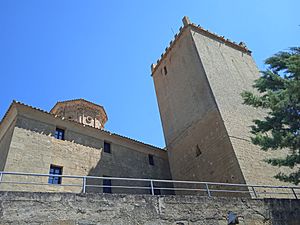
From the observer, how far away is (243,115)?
15.6 meters

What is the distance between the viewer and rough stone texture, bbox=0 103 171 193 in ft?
40.7

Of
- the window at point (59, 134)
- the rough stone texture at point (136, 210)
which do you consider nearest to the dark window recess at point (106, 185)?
the window at point (59, 134)

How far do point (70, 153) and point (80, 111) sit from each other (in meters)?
10.6

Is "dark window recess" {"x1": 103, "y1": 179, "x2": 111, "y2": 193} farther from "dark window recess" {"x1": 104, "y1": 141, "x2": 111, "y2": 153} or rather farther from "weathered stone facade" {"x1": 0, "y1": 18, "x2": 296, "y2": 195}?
"dark window recess" {"x1": 104, "y1": 141, "x2": 111, "y2": 153}

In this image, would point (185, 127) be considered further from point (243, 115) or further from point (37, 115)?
point (37, 115)

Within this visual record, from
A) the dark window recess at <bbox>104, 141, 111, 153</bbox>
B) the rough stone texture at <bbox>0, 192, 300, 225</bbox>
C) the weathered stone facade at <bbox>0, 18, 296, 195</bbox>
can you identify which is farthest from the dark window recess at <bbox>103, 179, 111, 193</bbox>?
the rough stone texture at <bbox>0, 192, 300, 225</bbox>

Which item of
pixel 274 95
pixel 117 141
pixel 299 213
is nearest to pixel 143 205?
pixel 299 213

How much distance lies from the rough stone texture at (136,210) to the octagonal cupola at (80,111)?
17.6 m

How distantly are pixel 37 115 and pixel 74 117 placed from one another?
382 inches

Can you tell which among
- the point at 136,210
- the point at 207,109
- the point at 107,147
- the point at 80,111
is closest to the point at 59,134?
the point at 107,147

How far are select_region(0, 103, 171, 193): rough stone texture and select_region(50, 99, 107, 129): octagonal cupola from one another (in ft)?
26.8

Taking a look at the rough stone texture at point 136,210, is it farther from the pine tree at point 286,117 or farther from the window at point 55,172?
the window at point 55,172

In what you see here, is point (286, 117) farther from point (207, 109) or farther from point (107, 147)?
point (107, 147)

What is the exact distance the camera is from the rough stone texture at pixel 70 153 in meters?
12.4
